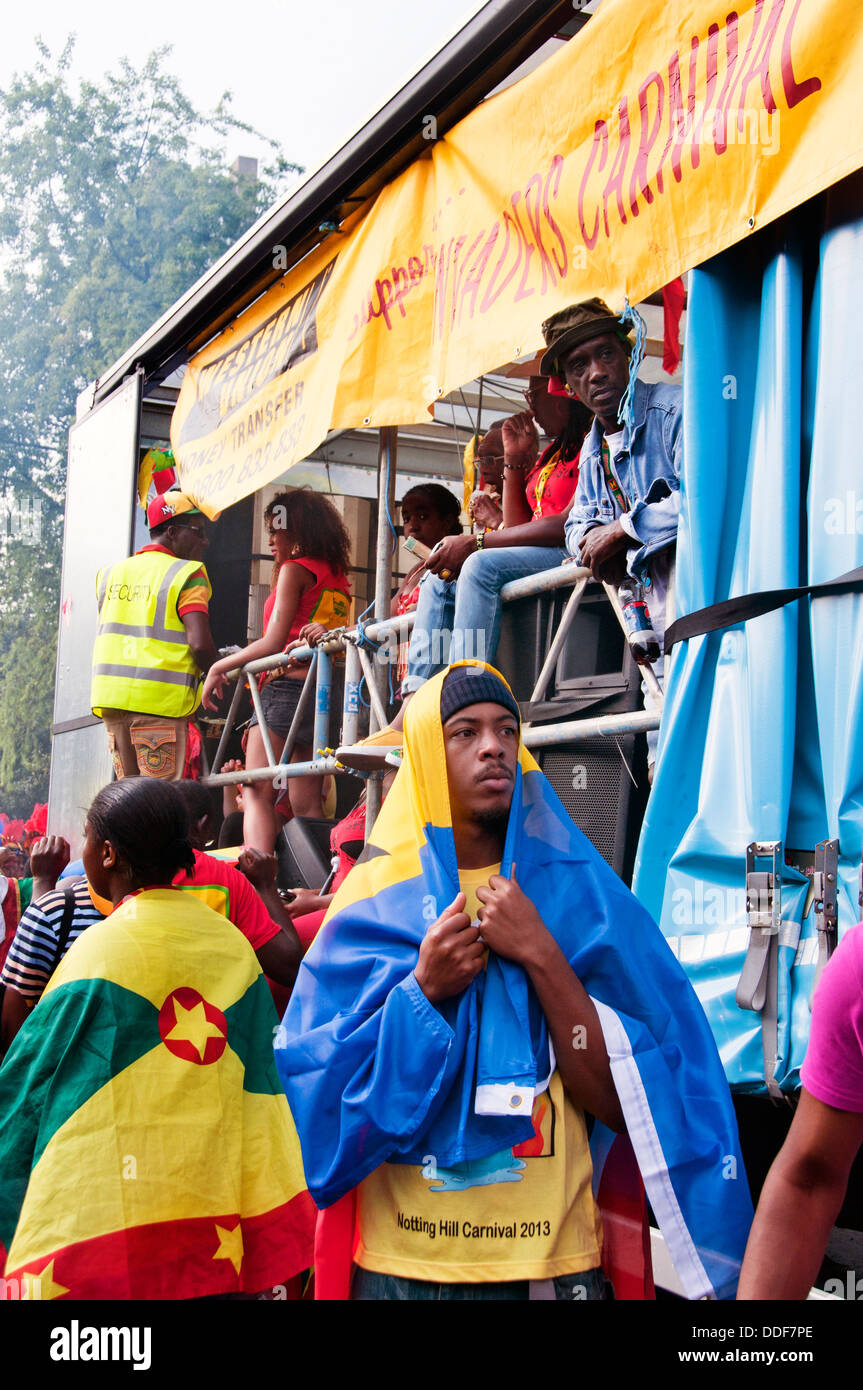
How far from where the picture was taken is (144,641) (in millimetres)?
6828

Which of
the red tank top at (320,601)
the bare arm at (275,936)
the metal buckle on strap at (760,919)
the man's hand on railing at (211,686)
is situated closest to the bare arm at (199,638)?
the man's hand on railing at (211,686)

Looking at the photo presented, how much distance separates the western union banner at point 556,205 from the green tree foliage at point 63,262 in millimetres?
20882

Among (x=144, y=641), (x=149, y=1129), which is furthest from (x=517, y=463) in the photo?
(x=149, y=1129)

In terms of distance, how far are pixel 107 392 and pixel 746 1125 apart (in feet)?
21.5

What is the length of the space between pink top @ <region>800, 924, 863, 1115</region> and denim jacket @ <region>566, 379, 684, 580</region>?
6.11ft

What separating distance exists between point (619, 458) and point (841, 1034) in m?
2.35

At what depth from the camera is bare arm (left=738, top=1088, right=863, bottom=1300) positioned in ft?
5.05

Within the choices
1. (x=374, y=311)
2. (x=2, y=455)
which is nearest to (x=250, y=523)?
(x=374, y=311)

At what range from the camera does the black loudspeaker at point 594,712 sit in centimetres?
363

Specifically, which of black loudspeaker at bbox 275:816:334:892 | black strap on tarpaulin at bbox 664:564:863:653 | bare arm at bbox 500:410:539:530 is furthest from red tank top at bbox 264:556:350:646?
black strap on tarpaulin at bbox 664:564:863:653

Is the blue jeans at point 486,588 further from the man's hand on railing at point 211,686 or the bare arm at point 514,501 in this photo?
the man's hand on railing at point 211,686

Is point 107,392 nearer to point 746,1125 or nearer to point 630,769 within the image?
point 630,769
